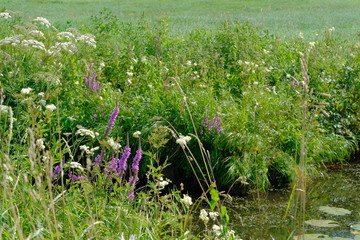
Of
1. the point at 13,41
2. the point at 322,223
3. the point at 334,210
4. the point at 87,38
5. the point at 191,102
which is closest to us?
the point at 13,41

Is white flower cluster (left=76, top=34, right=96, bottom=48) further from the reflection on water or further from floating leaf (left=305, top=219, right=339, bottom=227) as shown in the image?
floating leaf (left=305, top=219, right=339, bottom=227)

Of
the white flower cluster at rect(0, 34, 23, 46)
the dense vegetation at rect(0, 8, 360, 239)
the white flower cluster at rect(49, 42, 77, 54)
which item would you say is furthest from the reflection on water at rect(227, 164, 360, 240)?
the white flower cluster at rect(0, 34, 23, 46)

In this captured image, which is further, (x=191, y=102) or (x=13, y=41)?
(x=191, y=102)


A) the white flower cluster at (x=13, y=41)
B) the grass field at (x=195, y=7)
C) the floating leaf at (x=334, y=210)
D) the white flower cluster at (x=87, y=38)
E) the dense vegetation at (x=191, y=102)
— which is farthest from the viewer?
the grass field at (x=195, y=7)

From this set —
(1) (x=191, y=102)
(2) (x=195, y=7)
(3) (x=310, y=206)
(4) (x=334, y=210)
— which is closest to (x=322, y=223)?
(4) (x=334, y=210)

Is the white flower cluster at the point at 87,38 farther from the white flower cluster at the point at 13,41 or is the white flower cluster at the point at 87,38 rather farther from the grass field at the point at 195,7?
the grass field at the point at 195,7

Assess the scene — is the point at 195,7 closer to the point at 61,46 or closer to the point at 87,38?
the point at 87,38

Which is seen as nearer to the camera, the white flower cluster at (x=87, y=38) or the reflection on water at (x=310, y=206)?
the reflection on water at (x=310, y=206)

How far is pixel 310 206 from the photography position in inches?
222

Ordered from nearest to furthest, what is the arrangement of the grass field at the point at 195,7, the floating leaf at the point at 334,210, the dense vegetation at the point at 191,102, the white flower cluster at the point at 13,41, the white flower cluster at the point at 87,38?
the white flower cluster at the point at 13,41, the floating leaf at the point at 334,210, the white flower cluster at the point at 87,38, the dense vegetation at the point at 191,102, the grass field at the point at 195,7

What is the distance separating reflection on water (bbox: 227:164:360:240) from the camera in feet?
16.2

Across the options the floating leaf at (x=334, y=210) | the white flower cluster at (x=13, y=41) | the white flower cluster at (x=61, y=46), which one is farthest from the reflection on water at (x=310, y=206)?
the white flower cluster at (x=13, y=41)

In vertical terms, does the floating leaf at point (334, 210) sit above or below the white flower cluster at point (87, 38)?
below

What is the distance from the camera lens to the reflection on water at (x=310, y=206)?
4.95 m
